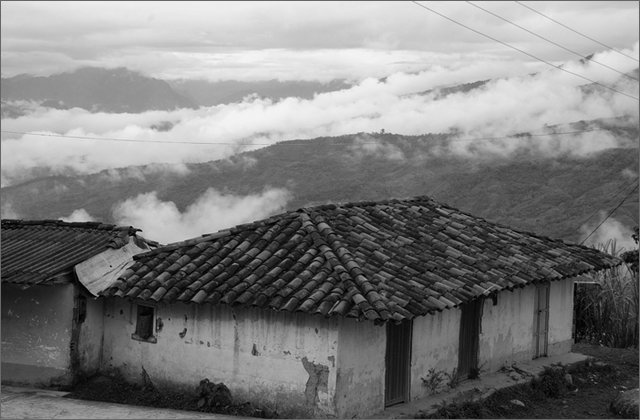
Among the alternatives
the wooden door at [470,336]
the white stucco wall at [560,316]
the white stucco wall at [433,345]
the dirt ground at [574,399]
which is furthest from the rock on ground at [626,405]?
the white stucco wall at [560,316]

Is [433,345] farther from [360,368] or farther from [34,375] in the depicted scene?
[34,375]

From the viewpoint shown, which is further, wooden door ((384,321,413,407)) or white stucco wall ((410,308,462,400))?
white stucco wall ((410,308,462,400))

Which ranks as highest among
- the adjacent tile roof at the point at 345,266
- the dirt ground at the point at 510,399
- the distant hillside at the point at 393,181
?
the distant hillside at the point at 393,181

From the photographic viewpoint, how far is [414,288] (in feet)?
39.6

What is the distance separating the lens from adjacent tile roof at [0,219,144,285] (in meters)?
13.1

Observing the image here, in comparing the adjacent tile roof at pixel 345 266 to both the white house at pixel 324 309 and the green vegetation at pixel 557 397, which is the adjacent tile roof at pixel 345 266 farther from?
the green vegetation at pixel 557 397

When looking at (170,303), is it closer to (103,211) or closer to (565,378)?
(565,378)

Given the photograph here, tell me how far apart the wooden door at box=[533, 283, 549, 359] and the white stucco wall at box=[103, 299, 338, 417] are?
20.1 feet

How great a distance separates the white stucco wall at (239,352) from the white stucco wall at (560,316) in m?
6.68

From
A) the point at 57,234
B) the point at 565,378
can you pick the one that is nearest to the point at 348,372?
the point at 565,378

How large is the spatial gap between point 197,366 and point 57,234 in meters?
4.47

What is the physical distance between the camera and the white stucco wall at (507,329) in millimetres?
14500

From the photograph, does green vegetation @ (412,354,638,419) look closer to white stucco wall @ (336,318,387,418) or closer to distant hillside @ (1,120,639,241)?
white stucco wall @ (336,318,387,418)

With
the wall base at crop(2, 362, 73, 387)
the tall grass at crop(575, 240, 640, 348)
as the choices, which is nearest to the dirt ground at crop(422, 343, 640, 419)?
the tall grass at crop(575, 240, 640, 348)
